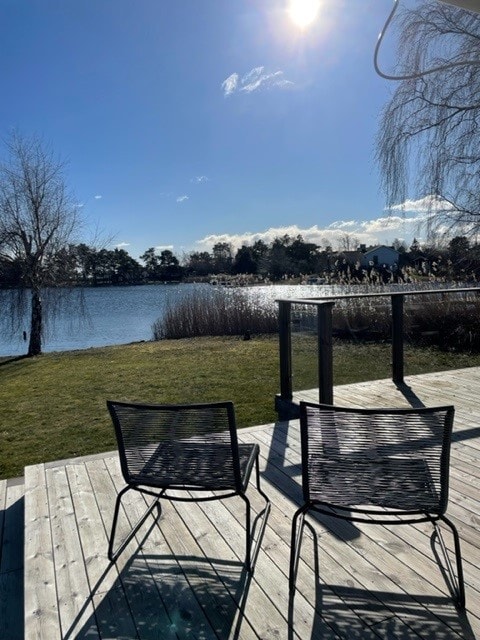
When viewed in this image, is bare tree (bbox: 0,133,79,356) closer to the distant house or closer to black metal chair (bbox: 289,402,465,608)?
the distant house

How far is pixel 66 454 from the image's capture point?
13.0ft

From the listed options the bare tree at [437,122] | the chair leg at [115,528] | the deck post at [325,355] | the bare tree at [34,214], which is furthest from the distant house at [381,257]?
the chair leg at [115,528]

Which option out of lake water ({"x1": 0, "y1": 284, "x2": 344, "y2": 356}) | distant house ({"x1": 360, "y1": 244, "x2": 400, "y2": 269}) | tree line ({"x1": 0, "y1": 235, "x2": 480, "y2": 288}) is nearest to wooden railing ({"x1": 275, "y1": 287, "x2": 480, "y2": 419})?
tree line ({"x1": 0, "y1": 235, "x2": 480, "y2": 288})

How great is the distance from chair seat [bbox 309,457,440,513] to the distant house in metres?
8.71

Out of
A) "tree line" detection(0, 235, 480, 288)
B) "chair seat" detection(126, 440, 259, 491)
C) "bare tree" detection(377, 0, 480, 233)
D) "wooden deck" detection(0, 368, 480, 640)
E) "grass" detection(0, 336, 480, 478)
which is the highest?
"bare tree" detection(377, 0, 480, 233)

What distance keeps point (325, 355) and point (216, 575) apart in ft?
7.24

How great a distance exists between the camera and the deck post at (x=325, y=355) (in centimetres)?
364

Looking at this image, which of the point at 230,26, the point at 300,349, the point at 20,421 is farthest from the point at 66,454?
the point at 230,26

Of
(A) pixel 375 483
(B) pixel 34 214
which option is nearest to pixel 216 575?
(A) pixel 375 483

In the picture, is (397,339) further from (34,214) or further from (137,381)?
(34,214)

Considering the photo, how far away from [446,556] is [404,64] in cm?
652

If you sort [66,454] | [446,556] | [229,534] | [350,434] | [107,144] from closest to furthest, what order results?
[350,434]
[446,556]
[229,534]
[66,454]
[107,144]

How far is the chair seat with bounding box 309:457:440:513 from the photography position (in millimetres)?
1644

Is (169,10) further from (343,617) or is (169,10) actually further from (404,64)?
(343,617)
